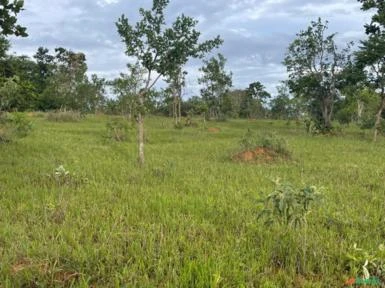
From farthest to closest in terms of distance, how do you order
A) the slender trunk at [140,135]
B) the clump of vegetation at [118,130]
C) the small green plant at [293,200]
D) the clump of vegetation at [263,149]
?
1. the clump of vegetation at [118,130]
2. the clump of vegetation at [263,149]
3. the slender trunk at [140,135]
4. the small green plant at [293,200]

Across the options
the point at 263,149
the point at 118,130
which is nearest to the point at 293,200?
the point at 263,149

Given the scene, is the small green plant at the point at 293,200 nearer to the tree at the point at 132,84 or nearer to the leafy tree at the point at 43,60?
the tree at the point at 132,84

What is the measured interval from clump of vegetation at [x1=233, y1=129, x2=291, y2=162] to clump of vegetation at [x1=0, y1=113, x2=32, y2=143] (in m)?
8.01

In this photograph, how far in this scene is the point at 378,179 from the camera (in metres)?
11.5

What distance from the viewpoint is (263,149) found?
16859 millimetres

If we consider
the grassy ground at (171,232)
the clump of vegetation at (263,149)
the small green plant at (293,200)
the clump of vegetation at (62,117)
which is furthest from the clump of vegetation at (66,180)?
the clump of vegetation at (62,117)

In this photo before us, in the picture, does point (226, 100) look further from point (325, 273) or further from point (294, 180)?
point (325, 273)

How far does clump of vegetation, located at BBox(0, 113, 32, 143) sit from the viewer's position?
1572cm

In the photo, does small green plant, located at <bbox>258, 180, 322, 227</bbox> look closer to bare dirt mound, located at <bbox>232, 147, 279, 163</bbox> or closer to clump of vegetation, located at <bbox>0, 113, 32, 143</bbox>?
bare dirt mound, located at <bbox>232, 147, 279, 163</bbox>

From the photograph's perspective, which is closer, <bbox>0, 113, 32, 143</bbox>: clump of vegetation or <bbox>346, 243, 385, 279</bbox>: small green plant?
<bbox>346, 243, 385, 279</bbox>: small green plant

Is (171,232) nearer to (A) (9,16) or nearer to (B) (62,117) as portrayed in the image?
(A) (9,16)

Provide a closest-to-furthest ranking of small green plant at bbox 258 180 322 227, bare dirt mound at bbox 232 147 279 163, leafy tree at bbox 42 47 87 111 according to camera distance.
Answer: small green plant at bbox 258 180 322 227, bare dirt mound at bbox 232 147 279 163, leafy tree at bbox 42 47 87 111

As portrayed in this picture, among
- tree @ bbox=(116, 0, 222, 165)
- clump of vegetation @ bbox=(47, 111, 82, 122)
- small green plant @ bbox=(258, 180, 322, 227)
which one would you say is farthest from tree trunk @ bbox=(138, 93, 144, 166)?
clump of vegetation @ bbox=(47, 111, 82, 122)

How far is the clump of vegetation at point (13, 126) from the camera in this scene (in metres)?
15.7
